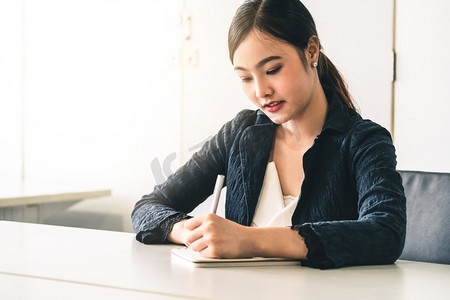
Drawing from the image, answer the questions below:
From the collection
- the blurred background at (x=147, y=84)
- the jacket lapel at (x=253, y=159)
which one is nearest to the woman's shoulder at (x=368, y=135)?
the jacket lapel at (x=253, y=159)

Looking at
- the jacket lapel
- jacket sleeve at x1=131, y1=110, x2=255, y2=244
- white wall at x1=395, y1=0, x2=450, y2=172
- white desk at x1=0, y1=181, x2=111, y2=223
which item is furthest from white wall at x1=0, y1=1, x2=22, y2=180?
the jacket lapel

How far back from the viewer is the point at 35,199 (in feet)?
8.52

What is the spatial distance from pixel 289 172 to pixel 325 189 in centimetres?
12

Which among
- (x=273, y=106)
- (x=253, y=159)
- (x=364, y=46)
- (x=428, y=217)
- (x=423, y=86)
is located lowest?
(x=428, y=217)

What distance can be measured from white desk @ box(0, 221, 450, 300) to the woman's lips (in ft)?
1.21

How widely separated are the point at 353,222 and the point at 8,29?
2.86 metres

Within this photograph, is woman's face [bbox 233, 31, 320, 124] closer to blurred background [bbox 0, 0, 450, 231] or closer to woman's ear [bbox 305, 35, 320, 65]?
woman's ear [bbox 305, 35, 320, 65]

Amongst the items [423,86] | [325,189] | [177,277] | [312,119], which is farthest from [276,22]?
[423,86]

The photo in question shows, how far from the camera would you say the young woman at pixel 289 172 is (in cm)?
109

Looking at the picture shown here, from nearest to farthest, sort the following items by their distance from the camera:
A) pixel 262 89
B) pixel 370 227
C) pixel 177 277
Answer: pixel 177 277, pixel 370 227, pixel 262 89

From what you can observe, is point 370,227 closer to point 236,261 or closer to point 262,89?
point 236,261

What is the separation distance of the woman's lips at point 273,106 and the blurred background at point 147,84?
133 cm

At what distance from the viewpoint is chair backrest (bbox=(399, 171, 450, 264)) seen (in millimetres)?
1438

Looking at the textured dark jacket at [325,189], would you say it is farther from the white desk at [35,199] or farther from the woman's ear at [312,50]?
the white desk at [35,199]
